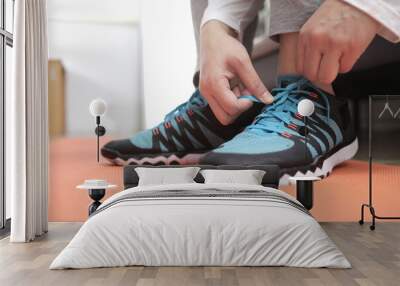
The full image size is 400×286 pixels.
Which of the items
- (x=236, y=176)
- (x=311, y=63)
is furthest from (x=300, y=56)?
(x=236, y=176)

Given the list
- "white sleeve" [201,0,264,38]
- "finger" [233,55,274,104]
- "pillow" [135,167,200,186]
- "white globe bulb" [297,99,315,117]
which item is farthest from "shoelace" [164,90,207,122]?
"white globe bulb" [297,99,315,117]

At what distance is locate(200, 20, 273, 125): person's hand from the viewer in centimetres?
564

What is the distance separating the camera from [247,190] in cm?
458

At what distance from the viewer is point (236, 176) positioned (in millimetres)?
5379

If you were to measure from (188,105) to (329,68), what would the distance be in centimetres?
135

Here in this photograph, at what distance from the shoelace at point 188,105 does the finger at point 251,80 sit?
43cm

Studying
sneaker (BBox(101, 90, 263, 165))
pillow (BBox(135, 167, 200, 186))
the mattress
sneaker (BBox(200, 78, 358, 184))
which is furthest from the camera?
sneaker (BBox(101, 90, 263, 165))

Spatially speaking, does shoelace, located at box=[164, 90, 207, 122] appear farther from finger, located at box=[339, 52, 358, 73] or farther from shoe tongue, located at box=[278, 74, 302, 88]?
finger, located at box=[339, 52, 358, 73]

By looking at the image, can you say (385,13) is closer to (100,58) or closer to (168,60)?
(168,60)

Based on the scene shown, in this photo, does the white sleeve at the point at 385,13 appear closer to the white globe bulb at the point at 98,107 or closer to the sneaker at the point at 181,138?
the sneaker at the point at 181,138

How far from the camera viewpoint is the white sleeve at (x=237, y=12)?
556 cm

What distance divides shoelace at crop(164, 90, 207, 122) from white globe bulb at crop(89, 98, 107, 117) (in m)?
0.60

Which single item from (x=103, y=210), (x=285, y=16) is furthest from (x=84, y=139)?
(x=285, y=16)

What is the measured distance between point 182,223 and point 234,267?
43 centimetres
